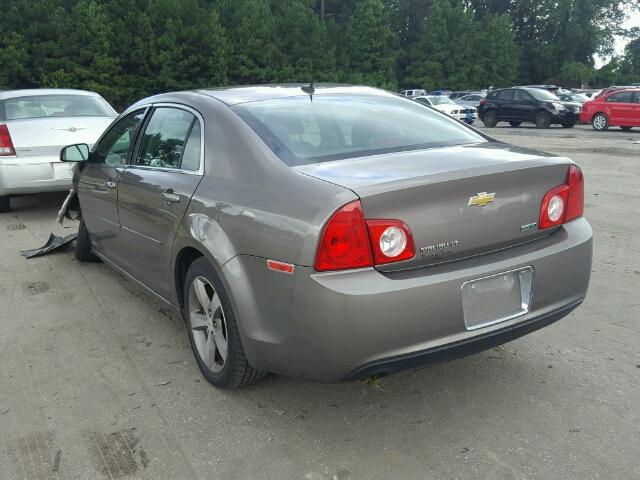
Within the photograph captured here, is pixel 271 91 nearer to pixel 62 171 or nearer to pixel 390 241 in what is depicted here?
pixel 390 241

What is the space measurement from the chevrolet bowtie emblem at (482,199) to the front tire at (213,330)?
1.21 meters

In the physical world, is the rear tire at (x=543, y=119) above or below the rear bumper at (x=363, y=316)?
below

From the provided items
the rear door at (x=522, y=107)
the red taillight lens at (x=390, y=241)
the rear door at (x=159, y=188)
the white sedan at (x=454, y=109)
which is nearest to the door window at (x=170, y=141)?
the rear door at (x=159, y=188)

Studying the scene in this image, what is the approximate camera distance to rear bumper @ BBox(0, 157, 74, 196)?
7.60 meters

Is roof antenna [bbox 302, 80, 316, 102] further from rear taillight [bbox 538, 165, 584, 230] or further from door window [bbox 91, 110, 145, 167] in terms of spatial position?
rear taillight [bbox 538, 165, 584, 230]

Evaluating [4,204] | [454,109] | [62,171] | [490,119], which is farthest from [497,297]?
[454,109]

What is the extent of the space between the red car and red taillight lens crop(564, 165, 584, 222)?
2065 cm

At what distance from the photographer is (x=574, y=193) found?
3.21 metres

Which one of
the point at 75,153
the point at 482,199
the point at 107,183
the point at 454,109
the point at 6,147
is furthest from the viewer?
the point at 454,109

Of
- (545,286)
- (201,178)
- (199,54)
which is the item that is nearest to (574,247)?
(545,286)

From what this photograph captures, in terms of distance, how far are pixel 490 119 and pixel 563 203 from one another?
24967 mm

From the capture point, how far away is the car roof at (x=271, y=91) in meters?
3.69

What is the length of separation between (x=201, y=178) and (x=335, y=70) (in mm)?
53796

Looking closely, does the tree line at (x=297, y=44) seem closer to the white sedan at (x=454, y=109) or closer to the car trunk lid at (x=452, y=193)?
the white sedan at (x=454, y=109)
